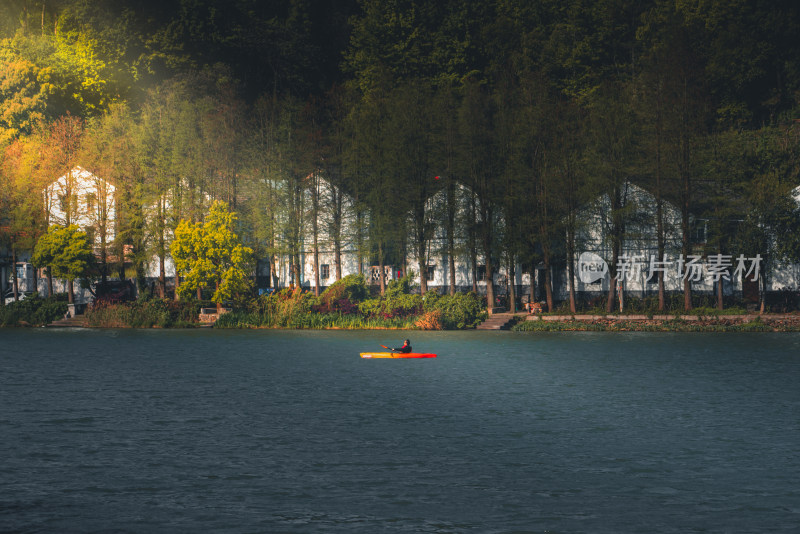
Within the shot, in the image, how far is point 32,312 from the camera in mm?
74688

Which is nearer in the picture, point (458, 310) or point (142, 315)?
point (458, 310)

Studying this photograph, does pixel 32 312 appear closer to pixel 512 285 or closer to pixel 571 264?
pixel 512 285

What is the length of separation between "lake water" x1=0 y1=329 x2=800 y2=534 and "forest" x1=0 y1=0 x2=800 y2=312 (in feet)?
81.7

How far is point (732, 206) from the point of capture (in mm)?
66750

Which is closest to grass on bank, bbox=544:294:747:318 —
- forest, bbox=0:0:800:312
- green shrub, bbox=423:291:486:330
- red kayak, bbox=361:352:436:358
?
forest, bbox=0:0:800:312

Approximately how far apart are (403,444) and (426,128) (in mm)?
55227

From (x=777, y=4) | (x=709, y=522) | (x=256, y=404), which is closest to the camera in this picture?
(x=709, y=522)

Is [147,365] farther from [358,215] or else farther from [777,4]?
[777,4]

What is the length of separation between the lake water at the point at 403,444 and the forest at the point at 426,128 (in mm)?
24915

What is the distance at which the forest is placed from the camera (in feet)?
227

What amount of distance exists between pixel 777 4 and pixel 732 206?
43.7m

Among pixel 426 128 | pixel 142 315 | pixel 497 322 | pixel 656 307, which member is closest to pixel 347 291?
pixel 497 322

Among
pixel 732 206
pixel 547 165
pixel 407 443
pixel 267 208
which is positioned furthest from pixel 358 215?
pixel 407 443

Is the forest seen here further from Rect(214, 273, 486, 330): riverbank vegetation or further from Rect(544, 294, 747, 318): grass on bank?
Rect(214, 273, 486, 330): riverbank vegetation
